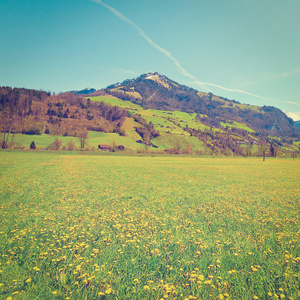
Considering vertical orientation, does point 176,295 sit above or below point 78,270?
above

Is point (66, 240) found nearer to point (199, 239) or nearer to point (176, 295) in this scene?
point (176, 295)

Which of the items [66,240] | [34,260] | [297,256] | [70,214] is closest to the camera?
[34,260]

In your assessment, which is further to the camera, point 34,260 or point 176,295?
point 34,260

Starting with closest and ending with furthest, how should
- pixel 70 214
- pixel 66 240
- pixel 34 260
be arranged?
Result: pixel 34 260 → pixel 66 240 → pixel 70 214

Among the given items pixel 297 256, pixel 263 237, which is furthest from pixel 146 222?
pixel 297 256

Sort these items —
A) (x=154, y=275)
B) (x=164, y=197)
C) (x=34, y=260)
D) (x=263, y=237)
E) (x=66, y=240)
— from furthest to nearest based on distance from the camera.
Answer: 1. (x=164, y=197)
2. (x=263, y=237)
3. (x=66, y=240)
4. (x=34, y=260)
5. (x=154, y=275)

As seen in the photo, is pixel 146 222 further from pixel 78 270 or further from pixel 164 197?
pixel 164 197

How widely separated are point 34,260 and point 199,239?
606 cm

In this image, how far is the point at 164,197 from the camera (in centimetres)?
1465

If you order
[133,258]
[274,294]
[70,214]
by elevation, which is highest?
[274,294]

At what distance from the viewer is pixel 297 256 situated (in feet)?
20.6

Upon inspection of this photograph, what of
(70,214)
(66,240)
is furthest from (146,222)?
(70,214)

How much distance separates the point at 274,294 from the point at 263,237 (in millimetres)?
3793

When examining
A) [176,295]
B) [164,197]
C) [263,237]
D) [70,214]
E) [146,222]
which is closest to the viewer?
[176,295]
